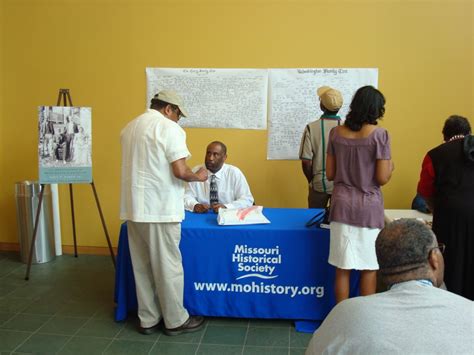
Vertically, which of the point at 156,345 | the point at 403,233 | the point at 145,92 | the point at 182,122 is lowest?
the point at 156,345

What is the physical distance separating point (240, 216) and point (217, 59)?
1861 millimetres

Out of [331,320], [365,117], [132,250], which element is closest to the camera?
[331,320]

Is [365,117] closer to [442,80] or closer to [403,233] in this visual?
[403,233]

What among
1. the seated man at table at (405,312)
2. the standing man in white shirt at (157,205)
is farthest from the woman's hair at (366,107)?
the seated man at table at (405,312)

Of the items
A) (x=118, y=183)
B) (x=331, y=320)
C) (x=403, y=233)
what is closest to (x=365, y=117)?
(x=403, y=233)

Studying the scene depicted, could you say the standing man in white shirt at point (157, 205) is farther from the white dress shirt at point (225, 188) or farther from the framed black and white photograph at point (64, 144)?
the framed black and white photograph at point (64, 144)

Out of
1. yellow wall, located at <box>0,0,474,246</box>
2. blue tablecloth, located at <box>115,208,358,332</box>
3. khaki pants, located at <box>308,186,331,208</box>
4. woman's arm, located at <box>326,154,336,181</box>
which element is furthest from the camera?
yellow wall, located at <box>0,0,474,246</box>

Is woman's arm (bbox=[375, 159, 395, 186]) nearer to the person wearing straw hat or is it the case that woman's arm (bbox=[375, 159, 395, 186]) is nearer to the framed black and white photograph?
the person wearing straw hat

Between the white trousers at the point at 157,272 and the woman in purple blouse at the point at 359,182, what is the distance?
37.3 inches

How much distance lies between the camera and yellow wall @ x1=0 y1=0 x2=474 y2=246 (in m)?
3.81

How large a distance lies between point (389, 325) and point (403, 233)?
0.29 m

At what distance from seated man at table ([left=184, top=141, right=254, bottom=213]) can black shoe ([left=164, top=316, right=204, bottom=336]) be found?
833 mm

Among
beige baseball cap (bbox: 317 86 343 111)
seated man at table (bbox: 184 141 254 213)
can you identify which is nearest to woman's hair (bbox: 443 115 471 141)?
beige baseball cap (bbox: 317 86 343 111)

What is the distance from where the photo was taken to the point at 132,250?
263 cm
